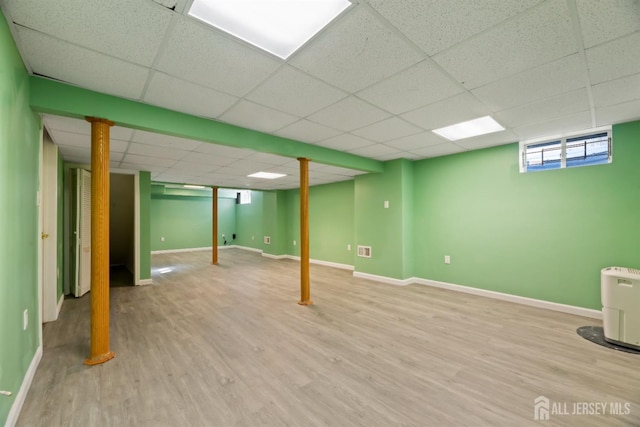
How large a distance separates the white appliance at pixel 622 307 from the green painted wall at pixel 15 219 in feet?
16.6

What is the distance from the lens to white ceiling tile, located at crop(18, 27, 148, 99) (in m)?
1.70

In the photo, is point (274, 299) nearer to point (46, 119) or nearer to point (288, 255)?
point (46, 119)

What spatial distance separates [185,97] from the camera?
2.47 meters

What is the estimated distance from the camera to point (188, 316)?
3580 mm

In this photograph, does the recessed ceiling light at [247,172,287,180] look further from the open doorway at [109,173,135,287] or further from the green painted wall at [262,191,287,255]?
the open doorway at [109,173,135,287]

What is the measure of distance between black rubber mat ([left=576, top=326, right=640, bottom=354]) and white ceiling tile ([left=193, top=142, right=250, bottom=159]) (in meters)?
4.81

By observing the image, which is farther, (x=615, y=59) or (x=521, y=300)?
(x=521, y=300)

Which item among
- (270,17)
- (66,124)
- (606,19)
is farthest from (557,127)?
(66,124)

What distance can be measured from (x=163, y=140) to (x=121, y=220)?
5.38 metres

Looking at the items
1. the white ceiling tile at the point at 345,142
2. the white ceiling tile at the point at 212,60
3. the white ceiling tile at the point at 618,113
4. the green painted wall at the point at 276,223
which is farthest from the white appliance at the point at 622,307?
the green painted wall at the point at 276,223

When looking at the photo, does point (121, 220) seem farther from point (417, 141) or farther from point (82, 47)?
point (417, 141)

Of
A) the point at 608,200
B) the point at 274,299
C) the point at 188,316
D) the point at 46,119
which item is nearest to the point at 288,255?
the point at 274,299

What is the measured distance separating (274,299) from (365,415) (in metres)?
2.80

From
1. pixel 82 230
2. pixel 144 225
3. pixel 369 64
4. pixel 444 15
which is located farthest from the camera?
pixel 144 225
